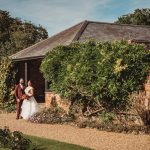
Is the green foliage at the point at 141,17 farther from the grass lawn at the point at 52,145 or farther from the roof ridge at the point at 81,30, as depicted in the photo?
the grass lawn at the point at 52,145

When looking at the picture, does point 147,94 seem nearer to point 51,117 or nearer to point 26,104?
point 51,117

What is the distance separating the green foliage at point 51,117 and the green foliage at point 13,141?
5.94 metres

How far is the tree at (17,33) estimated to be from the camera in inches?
1876

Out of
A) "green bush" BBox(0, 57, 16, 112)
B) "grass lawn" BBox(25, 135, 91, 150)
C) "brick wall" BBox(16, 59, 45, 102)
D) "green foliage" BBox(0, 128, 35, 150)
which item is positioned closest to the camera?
"green foliage" BBox(0, 128, 35, 150)

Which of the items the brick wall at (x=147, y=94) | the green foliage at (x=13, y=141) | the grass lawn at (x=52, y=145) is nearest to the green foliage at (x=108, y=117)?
the brick wall at (x=147, y=94)

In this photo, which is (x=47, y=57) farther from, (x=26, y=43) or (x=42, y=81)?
(x=26, y=43)

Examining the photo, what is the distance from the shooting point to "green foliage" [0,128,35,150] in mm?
10738

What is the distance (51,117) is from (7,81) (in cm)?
760

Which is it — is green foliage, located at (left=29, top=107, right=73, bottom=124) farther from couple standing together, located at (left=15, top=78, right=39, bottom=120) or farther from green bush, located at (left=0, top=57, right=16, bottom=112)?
green bush, located at (left=0, top=57, right=16, bottom=112)

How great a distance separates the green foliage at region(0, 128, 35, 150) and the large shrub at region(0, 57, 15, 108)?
1286cm

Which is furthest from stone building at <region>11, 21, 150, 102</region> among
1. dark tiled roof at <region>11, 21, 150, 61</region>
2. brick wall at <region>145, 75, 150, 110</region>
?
brick wall at <region>145, 75, 150, 110</region>

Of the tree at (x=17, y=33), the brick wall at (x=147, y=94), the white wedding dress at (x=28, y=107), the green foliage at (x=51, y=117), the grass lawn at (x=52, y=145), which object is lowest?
the grass lawn at (x=52, y=145)

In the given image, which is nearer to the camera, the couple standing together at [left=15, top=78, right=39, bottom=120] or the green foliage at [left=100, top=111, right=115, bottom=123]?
the green foliage at [left=100, top=111, right=115, bottom=123]

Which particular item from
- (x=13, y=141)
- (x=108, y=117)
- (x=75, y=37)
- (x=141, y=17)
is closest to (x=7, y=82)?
(x=75, y=37)
